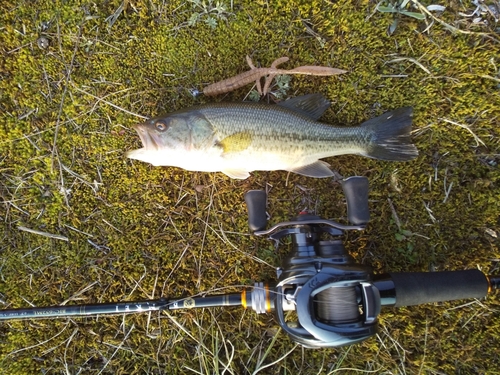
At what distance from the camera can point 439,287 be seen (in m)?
2.55

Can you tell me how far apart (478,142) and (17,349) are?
4500 millimetres

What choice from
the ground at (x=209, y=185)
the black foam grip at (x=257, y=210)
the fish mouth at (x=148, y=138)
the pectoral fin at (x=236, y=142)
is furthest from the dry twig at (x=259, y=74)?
the black foam grip at (x=257, y=210)

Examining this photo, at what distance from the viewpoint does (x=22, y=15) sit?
327cm

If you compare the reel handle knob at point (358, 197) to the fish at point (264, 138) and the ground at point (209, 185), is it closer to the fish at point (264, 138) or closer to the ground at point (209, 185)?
the fish at point (264, 138)

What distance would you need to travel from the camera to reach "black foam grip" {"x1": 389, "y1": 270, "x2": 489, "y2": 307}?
2.54 meters

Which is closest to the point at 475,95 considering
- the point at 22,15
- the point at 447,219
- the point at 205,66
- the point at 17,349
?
the point at 447,219

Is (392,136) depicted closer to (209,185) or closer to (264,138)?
(264,138)

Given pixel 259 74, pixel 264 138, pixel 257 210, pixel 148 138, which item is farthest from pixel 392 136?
pixel 148 138

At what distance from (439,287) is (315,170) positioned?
4.17ft

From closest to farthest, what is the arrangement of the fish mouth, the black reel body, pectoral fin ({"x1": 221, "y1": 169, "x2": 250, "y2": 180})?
the black reel body → the fish mouth → pectoral fin ({"x1": 221, "y1": 169, "x2": 250, "y2": 180})

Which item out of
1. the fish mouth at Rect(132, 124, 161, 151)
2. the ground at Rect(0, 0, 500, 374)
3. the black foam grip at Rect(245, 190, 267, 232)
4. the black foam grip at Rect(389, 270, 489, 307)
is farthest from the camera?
the ground at Rect(0, 0, 500, 374)

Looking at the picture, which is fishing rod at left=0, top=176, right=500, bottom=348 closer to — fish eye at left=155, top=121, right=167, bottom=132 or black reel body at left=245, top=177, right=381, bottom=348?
black reel body at left=245, top=177, right=381, bottom=348

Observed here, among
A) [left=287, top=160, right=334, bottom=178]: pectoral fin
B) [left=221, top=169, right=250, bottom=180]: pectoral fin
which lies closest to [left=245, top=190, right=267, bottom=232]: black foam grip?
[left=221, top=169, right=250, bottom=180]: pectoral fin

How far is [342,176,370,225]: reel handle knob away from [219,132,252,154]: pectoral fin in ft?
2.73
